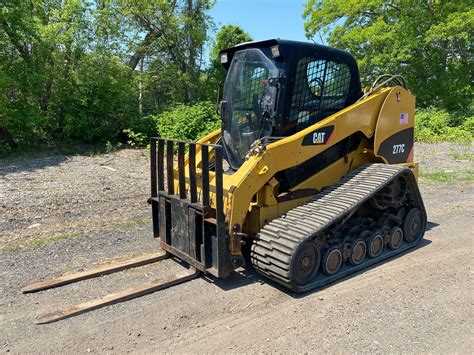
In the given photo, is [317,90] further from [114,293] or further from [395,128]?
[114,293]

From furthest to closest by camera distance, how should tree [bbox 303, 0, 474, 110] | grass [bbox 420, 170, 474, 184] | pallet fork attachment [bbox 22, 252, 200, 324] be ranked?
tree [bbox 303, 0, 474, 110] < grass [bbox 420, 170, 474, 184] < pallet fork attachment [bbox 22, 252, 200, 324]

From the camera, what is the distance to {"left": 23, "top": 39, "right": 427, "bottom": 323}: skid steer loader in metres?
4.16

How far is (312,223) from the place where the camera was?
13.6 feet

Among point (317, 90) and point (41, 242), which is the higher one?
point (317, 90)

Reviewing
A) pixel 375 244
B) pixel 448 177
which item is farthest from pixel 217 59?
pixel 375 244

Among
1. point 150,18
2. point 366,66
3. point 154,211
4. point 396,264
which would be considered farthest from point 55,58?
point 366,66

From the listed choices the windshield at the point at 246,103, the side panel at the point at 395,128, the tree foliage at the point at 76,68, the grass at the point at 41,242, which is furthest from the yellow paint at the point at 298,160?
the tree foliage at the point at 76,68

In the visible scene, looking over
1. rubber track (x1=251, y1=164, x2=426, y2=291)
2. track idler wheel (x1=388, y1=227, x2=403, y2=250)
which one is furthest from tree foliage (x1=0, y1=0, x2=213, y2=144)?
track idler wheel (x1=388, y1=227, x2=403, y2=250)

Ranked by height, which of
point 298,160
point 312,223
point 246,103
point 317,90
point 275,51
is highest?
point 275,51

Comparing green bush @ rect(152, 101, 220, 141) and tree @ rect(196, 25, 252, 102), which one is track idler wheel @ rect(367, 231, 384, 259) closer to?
green bush @ rect(152, 101, 220, 141)

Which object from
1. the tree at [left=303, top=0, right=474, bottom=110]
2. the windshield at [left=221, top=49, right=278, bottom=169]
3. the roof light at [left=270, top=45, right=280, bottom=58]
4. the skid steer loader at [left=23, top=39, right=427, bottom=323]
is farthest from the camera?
the tree at [left=303, top=0, right=474, bottom=110]

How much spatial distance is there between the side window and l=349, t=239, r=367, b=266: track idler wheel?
1440 millimetres

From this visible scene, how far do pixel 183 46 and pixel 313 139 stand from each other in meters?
16.9

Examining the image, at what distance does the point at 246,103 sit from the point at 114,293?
2.55 meters
